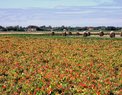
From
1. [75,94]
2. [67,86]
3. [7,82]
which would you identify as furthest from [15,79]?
[75,94]

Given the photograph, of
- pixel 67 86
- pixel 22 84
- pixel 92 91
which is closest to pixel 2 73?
pixel 22 84

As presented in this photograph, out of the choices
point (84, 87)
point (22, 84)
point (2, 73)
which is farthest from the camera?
point (2, 73)

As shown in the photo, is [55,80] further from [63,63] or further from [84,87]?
[63,63]

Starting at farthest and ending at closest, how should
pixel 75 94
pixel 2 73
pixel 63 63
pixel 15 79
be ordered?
pixel 63 63 < pixel 2 73 < pixel 15 79 < pixel 75 94

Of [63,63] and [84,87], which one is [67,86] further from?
[63,63]

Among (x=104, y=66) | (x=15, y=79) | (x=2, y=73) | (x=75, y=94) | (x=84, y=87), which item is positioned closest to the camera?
(x=75, y=94)

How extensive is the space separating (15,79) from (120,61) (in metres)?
8.38

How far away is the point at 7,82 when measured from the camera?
56.4ft

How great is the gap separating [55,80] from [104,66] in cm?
568

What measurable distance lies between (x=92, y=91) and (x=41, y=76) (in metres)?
4.50

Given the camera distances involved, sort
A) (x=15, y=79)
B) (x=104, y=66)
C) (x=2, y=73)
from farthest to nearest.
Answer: (x=104, y=66)
(x=2, y=73)
(x=15, y=79)

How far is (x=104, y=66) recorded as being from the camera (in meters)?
21.5

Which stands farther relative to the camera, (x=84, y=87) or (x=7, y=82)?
(x=7, y=82)

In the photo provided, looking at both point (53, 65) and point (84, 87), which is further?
point (53, 65)
